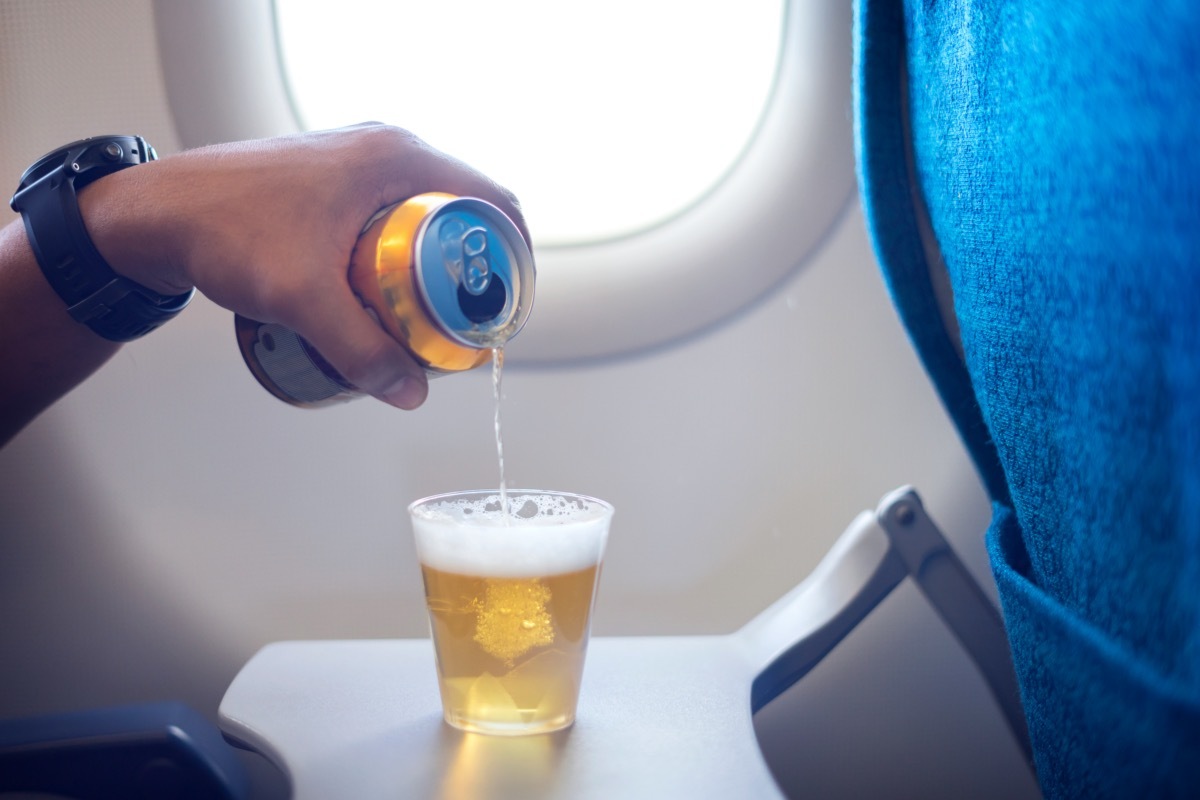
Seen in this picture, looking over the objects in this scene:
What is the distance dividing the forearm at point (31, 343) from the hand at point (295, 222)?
10cm

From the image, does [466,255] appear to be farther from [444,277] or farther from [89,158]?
[89,158]

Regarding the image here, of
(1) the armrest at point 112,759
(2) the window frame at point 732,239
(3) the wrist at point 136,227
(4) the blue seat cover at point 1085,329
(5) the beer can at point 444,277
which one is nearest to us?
(4) the blue seat cover at point 1085,329

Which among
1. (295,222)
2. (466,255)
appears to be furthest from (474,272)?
(295,222)

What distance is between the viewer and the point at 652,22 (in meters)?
0.96

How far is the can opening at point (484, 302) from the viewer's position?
0.56 metres

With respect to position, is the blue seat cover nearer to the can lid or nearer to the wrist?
the can lid

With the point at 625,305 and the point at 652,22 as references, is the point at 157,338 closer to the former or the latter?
the point at 625,305

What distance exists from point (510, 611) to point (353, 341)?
7.2 inches

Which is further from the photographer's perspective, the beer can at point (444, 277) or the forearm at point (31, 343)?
the forearm at point (31, 343)

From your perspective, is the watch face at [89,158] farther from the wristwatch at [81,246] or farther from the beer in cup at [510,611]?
the beer in cup at [510,611]

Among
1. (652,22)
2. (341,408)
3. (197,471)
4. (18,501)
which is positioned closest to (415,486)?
(341,408)

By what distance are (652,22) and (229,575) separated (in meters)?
0.70

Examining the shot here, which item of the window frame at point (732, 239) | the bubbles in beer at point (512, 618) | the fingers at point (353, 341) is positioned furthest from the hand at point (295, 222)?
the window frame at point (732, 239)

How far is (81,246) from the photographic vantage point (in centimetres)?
67
